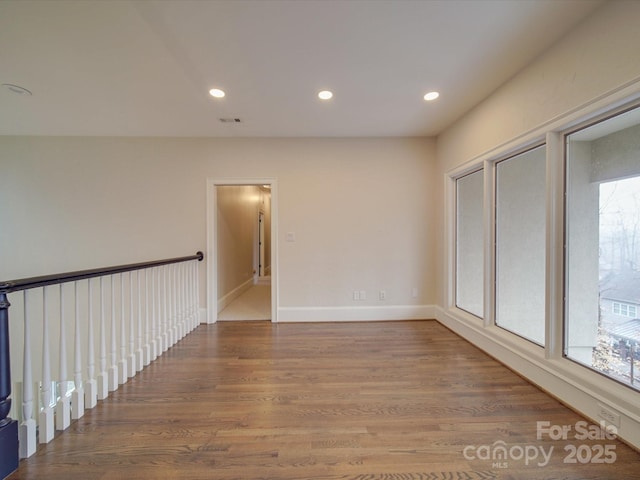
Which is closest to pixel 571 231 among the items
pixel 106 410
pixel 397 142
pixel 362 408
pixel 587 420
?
pixel 587 420

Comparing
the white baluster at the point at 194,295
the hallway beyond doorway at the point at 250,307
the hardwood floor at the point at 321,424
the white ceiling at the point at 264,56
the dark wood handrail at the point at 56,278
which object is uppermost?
the white ceiling at the point at 264,56

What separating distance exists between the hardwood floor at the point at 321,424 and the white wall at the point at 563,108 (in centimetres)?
15

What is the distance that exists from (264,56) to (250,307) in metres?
3.57

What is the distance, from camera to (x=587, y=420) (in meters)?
1.63

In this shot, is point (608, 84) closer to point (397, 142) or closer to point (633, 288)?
point (633, 288)

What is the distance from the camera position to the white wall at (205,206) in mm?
3486

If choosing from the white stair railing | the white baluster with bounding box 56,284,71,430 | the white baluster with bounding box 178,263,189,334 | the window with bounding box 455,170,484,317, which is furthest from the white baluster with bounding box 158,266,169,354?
the window with bounding box 455,170,484,317

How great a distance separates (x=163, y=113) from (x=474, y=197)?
146 inches

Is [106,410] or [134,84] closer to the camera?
[106,410]

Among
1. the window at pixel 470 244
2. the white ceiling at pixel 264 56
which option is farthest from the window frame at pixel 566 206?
the window at pixel 470 244

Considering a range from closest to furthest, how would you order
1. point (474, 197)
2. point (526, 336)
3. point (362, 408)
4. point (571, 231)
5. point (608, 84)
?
point (608, 84) < point (362, 408) < point (571, 231) < point (526, 336) < point (474, 197)

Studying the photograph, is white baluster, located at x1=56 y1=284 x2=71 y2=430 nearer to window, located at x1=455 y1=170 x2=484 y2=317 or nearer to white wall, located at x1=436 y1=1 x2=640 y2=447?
white wall, located at x1=436 y1=1 x2=640 y2=447

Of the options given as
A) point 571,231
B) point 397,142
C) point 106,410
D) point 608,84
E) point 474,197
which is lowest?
point 106,410

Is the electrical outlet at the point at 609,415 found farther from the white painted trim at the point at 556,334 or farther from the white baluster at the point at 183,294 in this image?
the white baluster at the point at 183,294
